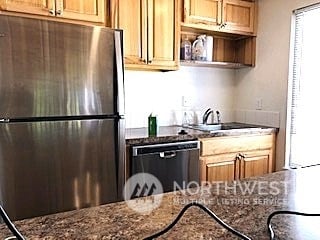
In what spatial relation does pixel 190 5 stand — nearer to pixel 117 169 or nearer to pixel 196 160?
pixel 196 160

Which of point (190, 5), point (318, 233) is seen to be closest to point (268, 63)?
point (190, 5)

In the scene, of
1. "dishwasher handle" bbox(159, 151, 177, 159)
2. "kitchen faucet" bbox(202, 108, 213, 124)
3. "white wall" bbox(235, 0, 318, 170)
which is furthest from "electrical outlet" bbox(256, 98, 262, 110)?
"dishwasher handle" bbox(159, 151, 177, 159)

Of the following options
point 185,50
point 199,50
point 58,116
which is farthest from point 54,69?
point 199,50

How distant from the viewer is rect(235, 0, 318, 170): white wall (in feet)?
9.15

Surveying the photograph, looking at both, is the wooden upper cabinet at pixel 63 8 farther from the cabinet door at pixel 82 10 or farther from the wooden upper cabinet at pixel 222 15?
the wooden upper cabinet at pixel 222 15

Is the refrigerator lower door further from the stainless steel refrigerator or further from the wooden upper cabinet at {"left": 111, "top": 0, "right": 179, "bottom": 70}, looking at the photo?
the wooden upper cabinet at {"left": 111, "top": 0, "right": 179, "bottom": 70}

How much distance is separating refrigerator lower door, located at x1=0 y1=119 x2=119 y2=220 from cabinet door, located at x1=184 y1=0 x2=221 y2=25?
53.3 inches

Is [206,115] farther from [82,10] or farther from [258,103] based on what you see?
[82,10]

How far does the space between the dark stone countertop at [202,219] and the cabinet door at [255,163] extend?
5.52 ft

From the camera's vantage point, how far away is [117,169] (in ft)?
6.61

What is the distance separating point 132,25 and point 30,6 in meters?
0.77

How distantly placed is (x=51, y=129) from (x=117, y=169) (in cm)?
53

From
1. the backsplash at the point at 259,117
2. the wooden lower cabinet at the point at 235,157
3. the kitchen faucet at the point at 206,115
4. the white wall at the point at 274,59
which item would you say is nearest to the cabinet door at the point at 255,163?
the wooden lower cabinet at the point at 235,157

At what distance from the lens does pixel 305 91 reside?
2.73 metres
